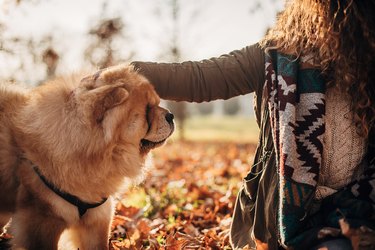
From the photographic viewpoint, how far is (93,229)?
2.54 m

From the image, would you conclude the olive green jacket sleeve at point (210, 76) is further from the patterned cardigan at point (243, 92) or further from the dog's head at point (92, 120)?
the dog's head at point (92, 120)

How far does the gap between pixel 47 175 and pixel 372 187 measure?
1808 mm

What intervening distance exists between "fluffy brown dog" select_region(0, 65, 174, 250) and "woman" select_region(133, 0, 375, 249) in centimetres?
81

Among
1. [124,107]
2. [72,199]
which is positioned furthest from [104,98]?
[72,199]

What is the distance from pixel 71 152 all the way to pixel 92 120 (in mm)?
221

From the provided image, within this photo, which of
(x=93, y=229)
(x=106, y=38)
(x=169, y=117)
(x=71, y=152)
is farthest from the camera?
(x=106, y=38)

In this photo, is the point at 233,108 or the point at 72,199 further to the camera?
the point at 233,108

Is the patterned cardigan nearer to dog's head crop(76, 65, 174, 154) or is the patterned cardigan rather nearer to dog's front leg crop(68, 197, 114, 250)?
dog's head crop(76, 65, 174, 154)

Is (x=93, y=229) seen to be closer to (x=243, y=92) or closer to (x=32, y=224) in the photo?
(x=32, y=224)

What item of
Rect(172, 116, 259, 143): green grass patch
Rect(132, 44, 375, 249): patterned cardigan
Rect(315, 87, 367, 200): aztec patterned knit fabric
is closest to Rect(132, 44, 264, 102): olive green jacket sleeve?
Rect(132, 44, 375, 249): patterned cardigan

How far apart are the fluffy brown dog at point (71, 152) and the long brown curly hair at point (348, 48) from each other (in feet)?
3.40

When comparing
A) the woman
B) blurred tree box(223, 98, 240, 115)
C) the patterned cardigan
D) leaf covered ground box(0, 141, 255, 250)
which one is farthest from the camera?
blurred tree box(223, 98, 240, 115)

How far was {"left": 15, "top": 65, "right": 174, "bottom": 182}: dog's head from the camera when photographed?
2.31 meters

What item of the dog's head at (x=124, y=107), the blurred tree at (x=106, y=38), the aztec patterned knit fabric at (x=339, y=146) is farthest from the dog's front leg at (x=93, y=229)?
the blurred tree at (x=106, y=38)
